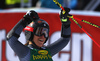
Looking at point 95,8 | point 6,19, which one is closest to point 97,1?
point 95,8

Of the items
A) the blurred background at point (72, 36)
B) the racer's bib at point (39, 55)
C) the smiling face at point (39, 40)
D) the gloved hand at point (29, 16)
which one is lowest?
the blurred background at point (72, 36)

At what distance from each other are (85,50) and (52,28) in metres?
0.84

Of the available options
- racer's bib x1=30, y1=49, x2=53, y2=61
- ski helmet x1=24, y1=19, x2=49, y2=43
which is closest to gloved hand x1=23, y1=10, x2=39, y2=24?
ski helmet x1=24, y1=19, x2=49, y2=43

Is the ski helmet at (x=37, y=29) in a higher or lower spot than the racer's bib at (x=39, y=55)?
higher

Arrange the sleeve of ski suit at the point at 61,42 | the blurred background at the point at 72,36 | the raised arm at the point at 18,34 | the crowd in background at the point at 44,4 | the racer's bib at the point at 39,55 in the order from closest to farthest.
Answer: the raised arm at the point at 18,34 < the racer's bib at the point at 39,55 < the sleeve of ski suit at the point at 61,42 < the blurred background at the point at 72,36 < the crowd in background at the point at 44,4

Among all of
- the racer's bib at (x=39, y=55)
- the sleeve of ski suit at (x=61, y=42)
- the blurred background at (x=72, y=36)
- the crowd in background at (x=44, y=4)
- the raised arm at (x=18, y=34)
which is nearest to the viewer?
the raised arm at (x=18, y=34)

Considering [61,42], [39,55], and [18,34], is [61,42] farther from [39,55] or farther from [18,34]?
[18,34]

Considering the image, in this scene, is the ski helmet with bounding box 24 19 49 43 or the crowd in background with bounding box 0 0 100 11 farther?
the crowd in background with bounding box 0 0 100 11

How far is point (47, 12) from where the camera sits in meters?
6.11

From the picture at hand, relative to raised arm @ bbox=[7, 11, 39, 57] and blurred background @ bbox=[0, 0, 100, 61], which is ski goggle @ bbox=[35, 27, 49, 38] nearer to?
raised arm @ bbox=[7, 11, 39, 57]

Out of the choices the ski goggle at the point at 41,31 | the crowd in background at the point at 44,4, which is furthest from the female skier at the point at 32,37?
the crowd in background at the point at 44,4

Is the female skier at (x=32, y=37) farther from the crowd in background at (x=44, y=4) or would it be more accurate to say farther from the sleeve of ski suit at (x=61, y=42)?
the crowd in background at (x=44, y=4)

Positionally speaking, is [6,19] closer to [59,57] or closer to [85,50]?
[59,57]

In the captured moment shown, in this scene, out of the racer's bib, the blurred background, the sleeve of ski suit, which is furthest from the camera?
the blurred background
